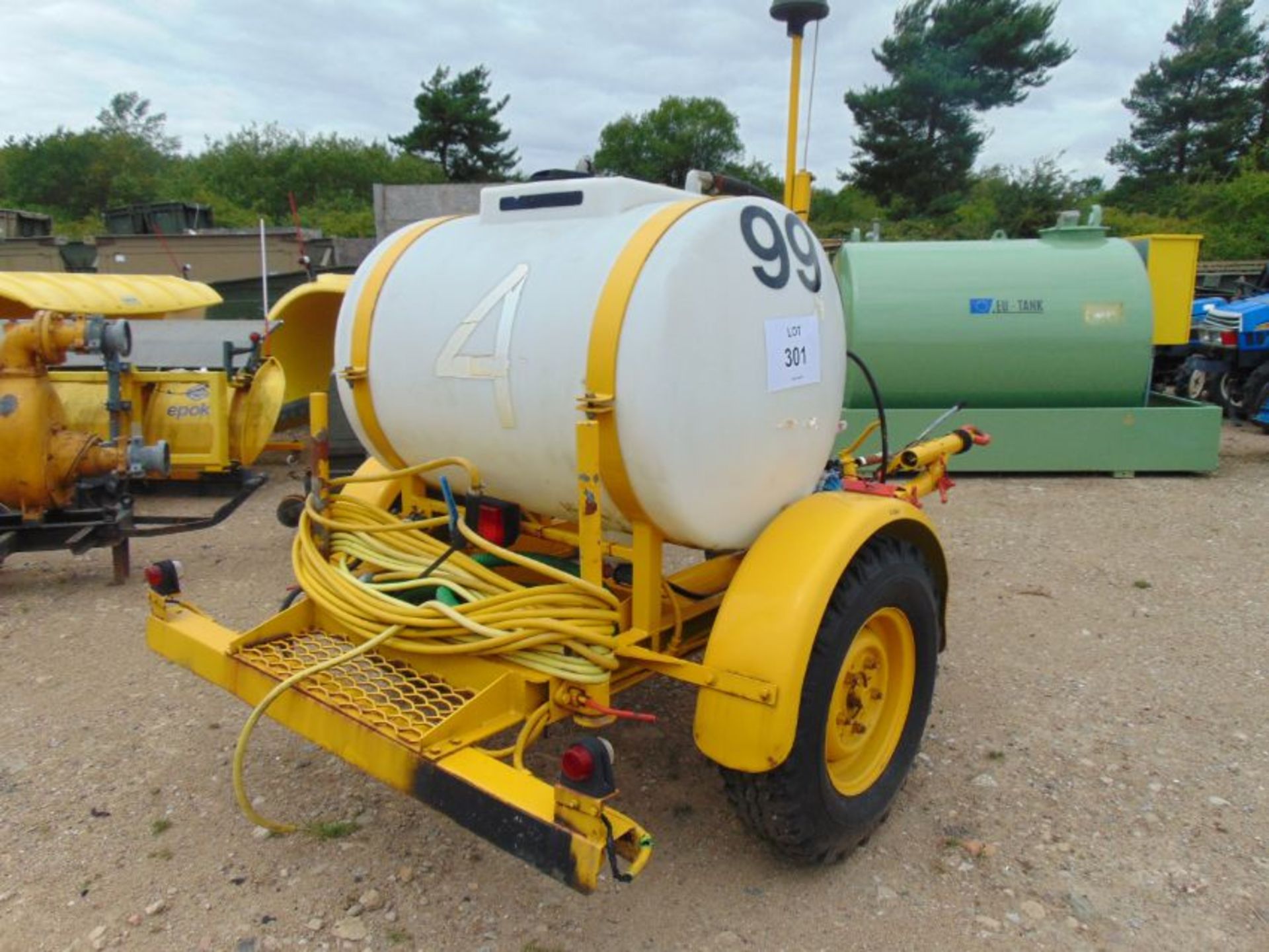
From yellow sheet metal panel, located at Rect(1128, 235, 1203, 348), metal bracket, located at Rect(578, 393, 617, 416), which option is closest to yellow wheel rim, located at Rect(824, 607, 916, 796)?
metal bracket, located at Rect(578, 393, 617, 416)

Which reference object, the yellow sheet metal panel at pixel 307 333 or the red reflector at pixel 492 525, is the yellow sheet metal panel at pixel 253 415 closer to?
the yellow sheet metal panel at pixel 307 333

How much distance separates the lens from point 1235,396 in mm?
8688

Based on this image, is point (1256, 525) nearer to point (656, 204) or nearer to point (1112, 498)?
point (1112, 498)

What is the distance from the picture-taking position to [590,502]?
208 centimetres

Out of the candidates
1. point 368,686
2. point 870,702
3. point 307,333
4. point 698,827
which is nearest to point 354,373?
point 368,686

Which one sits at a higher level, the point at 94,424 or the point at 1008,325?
the point at 1008,325

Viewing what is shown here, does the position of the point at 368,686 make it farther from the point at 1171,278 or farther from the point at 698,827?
the point at 1171,278

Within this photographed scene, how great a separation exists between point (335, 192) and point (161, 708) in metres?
39.2

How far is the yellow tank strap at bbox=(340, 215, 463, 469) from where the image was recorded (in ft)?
8.44

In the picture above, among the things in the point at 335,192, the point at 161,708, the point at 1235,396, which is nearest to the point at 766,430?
the point at 161,708

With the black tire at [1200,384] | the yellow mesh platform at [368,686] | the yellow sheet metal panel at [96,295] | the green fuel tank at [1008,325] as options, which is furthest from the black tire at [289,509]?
the black tire at [1200,384]

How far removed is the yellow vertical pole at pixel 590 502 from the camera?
2010 millimetres

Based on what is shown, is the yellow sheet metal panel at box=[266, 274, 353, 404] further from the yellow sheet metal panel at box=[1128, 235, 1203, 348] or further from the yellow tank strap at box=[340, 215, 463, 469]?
the yellow sheet metal panel at box=[1128, 235, 1203, 348]

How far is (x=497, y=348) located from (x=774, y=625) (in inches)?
37.6
